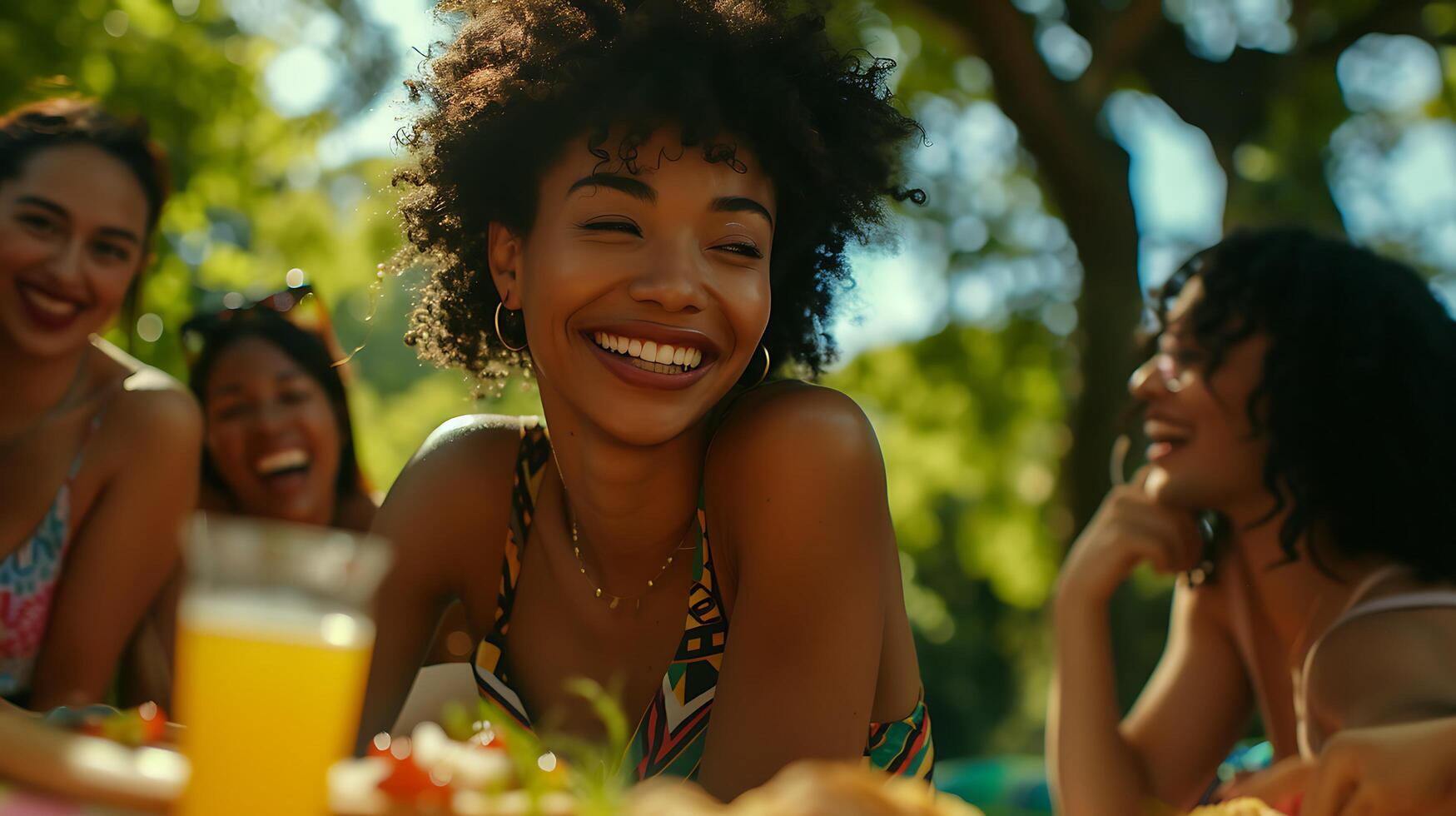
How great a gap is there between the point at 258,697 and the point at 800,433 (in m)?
1.40

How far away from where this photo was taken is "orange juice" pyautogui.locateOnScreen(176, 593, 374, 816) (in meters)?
0.99

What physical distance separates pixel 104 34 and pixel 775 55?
624cm

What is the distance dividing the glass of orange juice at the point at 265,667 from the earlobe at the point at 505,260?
65.7 inches

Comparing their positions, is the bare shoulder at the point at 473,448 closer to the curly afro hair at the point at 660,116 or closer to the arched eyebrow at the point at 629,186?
the curly afro hair at the point at 660,116

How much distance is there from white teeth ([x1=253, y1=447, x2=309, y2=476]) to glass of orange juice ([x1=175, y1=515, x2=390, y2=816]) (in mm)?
3557

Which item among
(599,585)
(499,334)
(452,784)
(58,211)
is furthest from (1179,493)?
(58,211)

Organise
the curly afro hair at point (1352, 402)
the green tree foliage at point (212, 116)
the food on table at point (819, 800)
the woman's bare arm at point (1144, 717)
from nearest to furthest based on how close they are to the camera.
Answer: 1. the food on table at point (819, 800)
2. the curly afro hair at point (1352, 402)
3. the woman's bare arm at point (1144, 717)
4. the green tree foliage at point (212, 116)

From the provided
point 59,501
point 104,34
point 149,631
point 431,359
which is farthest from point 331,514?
point 104,34

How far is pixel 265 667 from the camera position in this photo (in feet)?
3.27

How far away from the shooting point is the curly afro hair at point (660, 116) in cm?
243

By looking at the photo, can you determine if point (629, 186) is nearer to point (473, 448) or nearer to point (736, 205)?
point (736, 205)

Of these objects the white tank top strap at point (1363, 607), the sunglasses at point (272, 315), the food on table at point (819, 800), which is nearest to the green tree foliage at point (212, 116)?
the sunglasses at point (272, 315)

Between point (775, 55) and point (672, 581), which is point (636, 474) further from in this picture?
point (775, 55)

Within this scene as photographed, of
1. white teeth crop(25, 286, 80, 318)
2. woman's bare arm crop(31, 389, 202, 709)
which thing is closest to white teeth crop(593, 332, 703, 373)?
woman's bare arm crop(31, 389, 202, 709)
